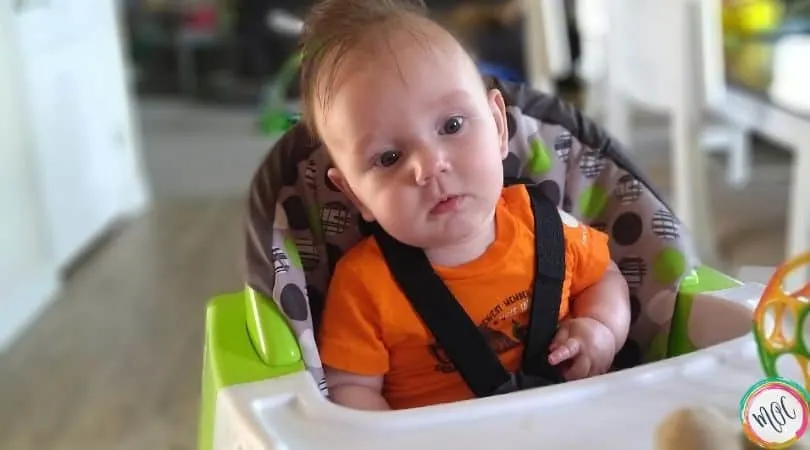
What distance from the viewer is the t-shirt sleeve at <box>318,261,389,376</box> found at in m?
0.86

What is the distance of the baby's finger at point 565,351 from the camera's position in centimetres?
85

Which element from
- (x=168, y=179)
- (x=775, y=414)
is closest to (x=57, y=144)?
(x=168, y=179)

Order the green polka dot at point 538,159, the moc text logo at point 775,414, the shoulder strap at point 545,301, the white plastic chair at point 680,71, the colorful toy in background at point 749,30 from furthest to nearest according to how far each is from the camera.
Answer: the colorful toy in background at point 749,30, the white plastic chair at point 680,71, the green polka dot at point 538,159, the shoulder strap at point 545,301, the moc text logo at point 775,414

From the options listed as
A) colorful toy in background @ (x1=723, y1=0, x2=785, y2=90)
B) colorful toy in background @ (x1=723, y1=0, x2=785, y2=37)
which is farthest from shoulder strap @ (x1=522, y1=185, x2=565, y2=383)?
colorful toy in background @ (x1=723, y1=0, x2=785, y2=37)

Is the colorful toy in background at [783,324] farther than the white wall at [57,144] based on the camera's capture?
No

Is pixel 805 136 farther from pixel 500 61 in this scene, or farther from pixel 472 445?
pixel 500 61

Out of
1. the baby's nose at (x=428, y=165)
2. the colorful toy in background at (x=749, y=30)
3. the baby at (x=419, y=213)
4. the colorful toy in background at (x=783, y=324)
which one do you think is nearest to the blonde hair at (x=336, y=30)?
the baby at (x=419, y=213)

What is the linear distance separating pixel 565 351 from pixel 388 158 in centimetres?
23

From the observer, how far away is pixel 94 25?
2.77 meters

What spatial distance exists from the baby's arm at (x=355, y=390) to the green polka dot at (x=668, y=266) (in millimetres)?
292

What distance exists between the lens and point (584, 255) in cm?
91

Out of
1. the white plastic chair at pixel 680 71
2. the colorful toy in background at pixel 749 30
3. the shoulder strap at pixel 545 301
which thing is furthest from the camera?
the colorful toy in background at pixel 749 30

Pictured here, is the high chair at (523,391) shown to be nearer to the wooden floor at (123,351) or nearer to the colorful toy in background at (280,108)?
the colorful toy in background at (280,108)

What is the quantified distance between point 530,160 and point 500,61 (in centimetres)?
316
